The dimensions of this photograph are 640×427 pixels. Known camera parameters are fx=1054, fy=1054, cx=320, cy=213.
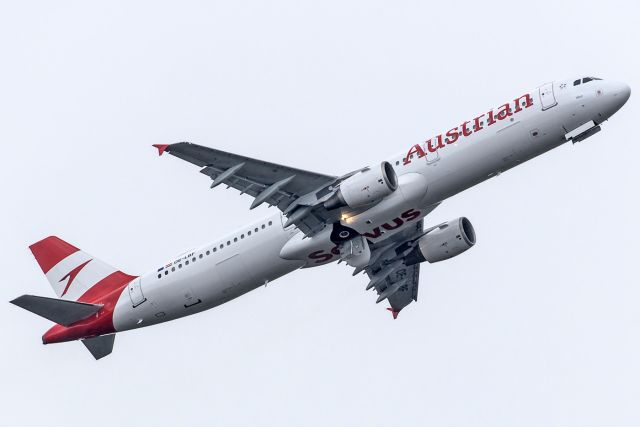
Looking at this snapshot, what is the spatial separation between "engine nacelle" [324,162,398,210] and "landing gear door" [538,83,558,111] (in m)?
7.48

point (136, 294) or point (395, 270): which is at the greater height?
point (136, 294)

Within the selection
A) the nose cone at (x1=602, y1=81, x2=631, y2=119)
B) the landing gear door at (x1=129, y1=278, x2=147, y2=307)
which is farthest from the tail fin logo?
the nose cone at (x1=602, y1=81, x2=631, y2=119)

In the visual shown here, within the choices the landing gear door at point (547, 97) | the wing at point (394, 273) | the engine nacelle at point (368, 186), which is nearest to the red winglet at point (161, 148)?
the engine nacelle at point (368, 186)

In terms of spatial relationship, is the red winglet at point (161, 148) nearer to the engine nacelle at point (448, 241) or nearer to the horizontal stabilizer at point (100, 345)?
the horizontal stabilizer at point (100, 345)

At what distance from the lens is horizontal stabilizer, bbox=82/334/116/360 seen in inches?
2261

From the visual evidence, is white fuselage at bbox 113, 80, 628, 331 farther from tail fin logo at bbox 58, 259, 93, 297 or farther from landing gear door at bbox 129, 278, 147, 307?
tail fin logo at bbox 58, 259, 93, 297

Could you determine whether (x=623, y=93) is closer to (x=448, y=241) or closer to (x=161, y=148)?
(x=448, y=241)

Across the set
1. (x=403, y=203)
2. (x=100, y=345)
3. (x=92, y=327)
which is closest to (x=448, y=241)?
(x=403, y=203)

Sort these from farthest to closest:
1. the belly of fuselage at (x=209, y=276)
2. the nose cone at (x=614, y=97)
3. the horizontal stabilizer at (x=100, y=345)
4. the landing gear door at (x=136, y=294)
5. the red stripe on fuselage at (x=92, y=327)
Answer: the horizontal stabilizer at (x=100, y=345)
the red stripe on fuselage at (x=92, y=327)
the landing gear door at (x=136, y=294)
the belly of fuselage at (x=209, y=276)
the nose cone at (x=614, y=97)

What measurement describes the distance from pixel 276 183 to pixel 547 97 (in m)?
13.1

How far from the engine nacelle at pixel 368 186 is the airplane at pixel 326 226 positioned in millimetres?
55

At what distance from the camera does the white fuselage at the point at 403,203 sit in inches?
1882

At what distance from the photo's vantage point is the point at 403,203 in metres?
48.9

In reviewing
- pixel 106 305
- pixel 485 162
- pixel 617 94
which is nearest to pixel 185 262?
pixel 106 305
